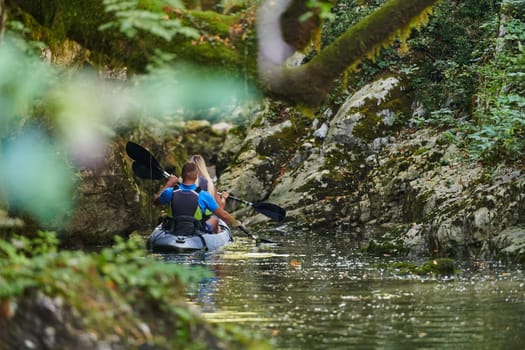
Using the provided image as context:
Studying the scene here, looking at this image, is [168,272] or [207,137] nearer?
[168,272]

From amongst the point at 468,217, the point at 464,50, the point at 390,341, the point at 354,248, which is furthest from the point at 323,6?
the point at 464,50

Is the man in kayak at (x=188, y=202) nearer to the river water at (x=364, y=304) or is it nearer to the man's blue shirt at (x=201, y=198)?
the man's blue shirt at (x=201, y=198)

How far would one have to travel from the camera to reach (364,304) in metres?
8.84

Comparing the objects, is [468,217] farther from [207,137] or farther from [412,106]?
[207,137]

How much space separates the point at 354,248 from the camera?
15.6 m

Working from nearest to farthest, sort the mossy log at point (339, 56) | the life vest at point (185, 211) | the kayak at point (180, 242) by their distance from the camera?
the mossy log at point (339, 56), the kayak at point (180, 242), the life vest at point (185, 211)

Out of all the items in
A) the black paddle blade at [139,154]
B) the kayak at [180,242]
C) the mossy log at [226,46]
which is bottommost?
the kayak at [180,242]

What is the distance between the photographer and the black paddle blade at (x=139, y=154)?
1744 cm

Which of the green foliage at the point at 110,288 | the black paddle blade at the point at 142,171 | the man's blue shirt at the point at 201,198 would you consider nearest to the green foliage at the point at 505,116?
the man's blue shirt at the point at 201,198

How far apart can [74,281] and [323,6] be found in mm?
2089

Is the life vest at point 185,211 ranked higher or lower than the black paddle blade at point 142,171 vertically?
lower

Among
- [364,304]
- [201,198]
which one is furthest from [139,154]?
[364,304]

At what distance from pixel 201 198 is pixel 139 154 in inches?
89.5

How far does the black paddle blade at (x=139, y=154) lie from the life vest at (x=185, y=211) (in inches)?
77.5
